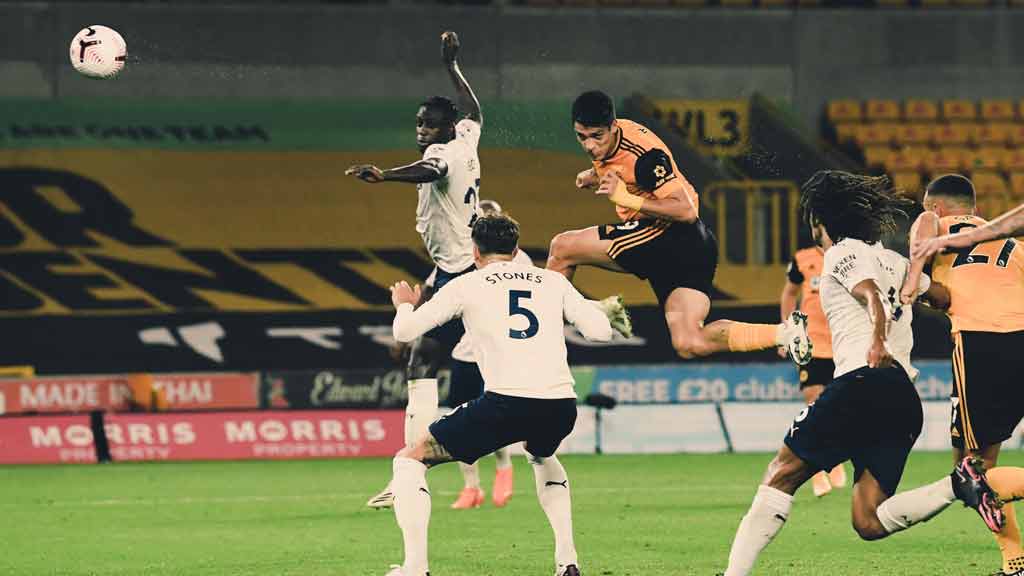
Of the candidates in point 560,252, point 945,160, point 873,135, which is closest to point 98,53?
point 560,252

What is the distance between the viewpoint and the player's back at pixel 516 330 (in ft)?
24.5

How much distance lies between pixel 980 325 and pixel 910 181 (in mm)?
15570

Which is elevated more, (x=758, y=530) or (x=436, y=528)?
(x=758, y=530)

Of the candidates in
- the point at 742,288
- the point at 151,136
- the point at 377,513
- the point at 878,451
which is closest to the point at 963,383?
the point at 878,451

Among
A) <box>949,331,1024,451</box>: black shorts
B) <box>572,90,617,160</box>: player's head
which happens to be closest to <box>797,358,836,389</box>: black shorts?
<box>949,331,1024,451</box>: black shorts

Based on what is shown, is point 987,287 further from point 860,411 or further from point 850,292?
point 860,411

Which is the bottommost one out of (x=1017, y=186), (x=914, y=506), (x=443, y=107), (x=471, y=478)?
(x=471, y=478)

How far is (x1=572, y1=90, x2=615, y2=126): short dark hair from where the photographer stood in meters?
9.14

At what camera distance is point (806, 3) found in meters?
25.7

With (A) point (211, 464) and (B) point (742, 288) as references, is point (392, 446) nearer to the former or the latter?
(A) point (211, 464)

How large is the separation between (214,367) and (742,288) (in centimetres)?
760

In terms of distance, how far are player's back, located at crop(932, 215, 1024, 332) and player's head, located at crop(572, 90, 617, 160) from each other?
1.97 m

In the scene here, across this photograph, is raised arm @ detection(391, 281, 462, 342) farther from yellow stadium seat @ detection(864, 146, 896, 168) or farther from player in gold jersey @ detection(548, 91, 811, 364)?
yellow stadium seat @ detection(864, 146, 896, 168)

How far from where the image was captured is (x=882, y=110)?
25281 millimetres
